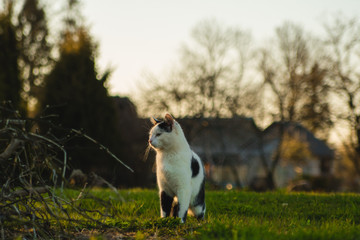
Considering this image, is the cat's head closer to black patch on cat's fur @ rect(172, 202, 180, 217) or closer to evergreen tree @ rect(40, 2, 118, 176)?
black patch on cat's fur @ rect(172, 202, 180, 217)

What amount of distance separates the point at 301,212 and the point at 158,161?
2.89 metres

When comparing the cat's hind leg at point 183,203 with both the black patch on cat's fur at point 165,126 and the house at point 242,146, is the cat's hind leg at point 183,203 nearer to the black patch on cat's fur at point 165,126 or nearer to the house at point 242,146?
the black patch on cat's fur at point 165,126

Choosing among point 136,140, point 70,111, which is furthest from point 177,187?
point 136,140

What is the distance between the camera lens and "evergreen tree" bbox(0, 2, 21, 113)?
14.6 metres

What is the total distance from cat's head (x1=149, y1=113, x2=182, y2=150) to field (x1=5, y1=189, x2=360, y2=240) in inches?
38.5

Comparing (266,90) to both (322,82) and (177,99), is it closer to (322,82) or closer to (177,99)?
(322,82)

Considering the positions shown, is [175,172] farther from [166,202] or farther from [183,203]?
[166,202]

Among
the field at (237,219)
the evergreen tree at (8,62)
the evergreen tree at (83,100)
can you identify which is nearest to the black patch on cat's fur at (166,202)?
the field at (237,219)

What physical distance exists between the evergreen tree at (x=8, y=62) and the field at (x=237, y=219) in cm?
915

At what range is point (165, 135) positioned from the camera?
18.3 feet

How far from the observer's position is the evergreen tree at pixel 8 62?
47.9 ft

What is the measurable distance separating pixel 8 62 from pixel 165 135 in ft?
41.3

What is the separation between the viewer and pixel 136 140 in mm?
22297

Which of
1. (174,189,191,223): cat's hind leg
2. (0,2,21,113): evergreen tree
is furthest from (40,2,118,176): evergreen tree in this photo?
(174,189,191,223): cat's hind leg
